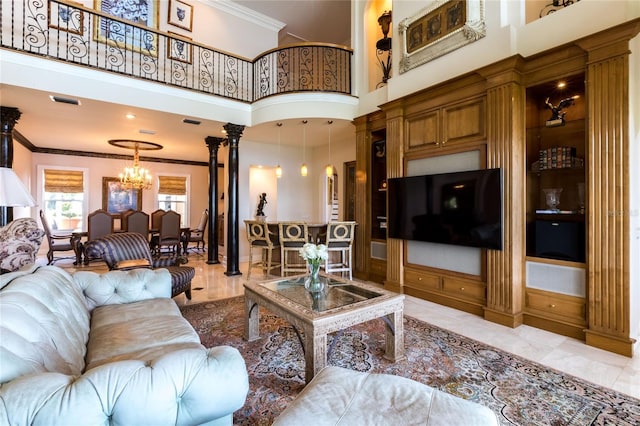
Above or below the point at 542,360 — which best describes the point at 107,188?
above

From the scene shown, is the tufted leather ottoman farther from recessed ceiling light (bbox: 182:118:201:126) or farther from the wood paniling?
recessed ceiling light (bbox: 182:118:201:126)

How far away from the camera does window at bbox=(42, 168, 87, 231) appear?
809 cm

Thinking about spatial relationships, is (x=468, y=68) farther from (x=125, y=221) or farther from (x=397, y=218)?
(x=125, y=221)

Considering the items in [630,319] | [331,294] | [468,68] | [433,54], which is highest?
[433,54]

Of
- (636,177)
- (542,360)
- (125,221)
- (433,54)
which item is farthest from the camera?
(125,221)

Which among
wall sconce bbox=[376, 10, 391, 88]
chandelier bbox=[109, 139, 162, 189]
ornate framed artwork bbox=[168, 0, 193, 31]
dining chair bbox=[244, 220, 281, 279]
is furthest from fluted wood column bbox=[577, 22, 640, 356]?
chandelier bbox=[109, 139, 162, 189]

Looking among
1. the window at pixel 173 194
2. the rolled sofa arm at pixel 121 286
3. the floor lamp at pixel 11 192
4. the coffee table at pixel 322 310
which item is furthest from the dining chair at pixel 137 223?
the coffee table at pixel 322 310

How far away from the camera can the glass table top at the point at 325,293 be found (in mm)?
2338

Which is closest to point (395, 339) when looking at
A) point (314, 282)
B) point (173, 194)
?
point (314, 282)

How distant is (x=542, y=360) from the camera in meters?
2.52

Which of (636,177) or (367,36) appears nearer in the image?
(636,177)

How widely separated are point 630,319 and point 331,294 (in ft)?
8.52

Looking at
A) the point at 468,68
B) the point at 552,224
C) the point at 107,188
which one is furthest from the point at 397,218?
the point at 107,188

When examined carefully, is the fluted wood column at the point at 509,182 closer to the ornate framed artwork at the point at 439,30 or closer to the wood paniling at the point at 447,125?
the wood paniling at the point at 447,125
